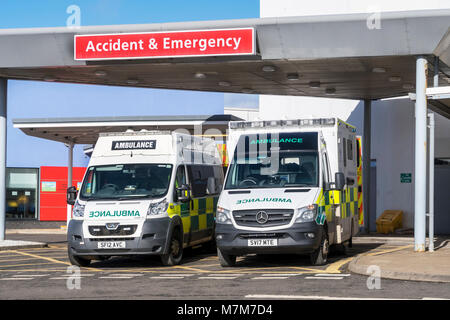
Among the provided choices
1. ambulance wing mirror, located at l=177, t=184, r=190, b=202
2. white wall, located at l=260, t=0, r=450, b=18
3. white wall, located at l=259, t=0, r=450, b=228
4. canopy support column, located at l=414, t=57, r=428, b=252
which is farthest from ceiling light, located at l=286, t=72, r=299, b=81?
ambulance wing mirror, located at l=177, t=184, r=190, b=202

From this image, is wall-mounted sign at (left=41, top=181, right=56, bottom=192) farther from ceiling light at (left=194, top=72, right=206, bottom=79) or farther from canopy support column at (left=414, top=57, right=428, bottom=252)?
canopy support column at (left=414, top=57, right=428, bottom=252)

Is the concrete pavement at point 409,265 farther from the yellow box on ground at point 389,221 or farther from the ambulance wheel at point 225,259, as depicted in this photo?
the yellow box on ground at point 389,221

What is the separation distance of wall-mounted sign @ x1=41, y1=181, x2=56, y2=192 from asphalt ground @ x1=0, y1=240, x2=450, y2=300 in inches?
976

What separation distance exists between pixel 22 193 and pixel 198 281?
30.9m

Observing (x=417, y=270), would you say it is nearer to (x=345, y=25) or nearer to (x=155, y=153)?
(x=155, y=153)

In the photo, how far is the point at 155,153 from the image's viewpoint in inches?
619

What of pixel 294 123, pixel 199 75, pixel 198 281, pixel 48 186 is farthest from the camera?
pixel 48 186

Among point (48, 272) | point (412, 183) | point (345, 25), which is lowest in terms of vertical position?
point (48, 272)

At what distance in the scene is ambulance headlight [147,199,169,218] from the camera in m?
14.4

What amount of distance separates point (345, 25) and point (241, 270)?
6.41m

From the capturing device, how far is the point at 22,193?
41219mm

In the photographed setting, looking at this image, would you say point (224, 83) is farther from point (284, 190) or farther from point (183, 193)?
point (284, 190)

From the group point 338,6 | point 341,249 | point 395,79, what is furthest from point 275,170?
point 338,6
